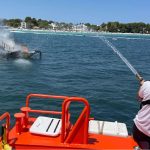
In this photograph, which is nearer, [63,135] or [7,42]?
[63,135]

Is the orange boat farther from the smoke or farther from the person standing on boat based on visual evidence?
the smoke

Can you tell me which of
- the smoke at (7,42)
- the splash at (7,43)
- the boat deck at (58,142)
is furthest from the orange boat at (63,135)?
the smoke at (7,42)

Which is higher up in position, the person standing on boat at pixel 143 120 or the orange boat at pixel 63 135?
the person standing on boat at pixel 143 120

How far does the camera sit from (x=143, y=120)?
7344 mm

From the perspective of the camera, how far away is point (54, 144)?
789cm

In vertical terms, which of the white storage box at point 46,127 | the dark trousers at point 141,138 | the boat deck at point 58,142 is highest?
the dark trousers at point 141,138

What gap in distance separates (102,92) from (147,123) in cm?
1803

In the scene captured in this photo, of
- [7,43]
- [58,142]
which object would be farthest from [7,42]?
[58,142]

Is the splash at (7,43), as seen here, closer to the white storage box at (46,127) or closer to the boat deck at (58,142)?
the white storage box at (46,127)

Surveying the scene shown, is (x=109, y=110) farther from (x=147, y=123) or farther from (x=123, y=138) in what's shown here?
(x=147, y=123)

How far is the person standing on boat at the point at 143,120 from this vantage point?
7.18 meters

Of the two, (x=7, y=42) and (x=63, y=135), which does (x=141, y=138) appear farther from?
(x=7, y=42)

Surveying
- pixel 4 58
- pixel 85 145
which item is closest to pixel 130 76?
pixel 4 58

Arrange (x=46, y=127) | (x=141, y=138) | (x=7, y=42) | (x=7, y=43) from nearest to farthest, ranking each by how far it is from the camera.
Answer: (x=141, y=138) → (x=46, y=127) → (x=7, y=43) → (x=7, y=42)
